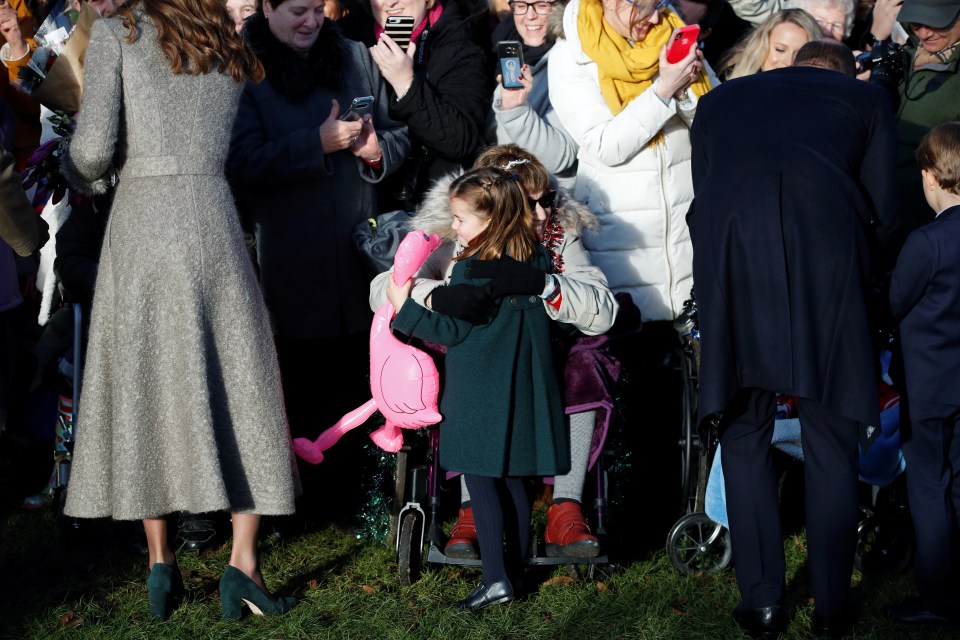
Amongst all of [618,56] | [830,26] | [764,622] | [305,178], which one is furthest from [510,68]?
[764,622]

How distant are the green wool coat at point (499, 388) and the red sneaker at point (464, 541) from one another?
297 mm

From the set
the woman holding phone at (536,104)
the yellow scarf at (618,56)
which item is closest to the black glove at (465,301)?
the woman holding phone at (536,104)

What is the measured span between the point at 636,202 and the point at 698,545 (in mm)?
1391

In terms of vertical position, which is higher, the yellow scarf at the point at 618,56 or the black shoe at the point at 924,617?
the yellow scarf at the point at 618,56

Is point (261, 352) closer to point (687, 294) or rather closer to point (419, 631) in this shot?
point (419, 631)

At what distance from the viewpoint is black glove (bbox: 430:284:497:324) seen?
432 cm

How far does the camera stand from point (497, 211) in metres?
4.40

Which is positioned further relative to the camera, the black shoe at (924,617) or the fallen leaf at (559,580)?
the fallen leaf at (559,580)

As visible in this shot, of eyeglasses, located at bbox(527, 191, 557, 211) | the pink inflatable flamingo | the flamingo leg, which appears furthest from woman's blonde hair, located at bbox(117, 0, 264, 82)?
the flamingo leg

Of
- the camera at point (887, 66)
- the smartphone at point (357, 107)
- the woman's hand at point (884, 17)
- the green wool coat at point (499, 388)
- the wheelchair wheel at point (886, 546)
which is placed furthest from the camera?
the woman's hand at point (884, 17)

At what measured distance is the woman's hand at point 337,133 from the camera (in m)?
5.08

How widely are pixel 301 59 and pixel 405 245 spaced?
1207 mm

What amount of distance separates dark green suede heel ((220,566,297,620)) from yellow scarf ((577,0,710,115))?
2348mm

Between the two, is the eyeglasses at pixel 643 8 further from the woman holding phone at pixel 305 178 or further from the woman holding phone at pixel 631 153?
the woman holding phone at pixel 305 178
